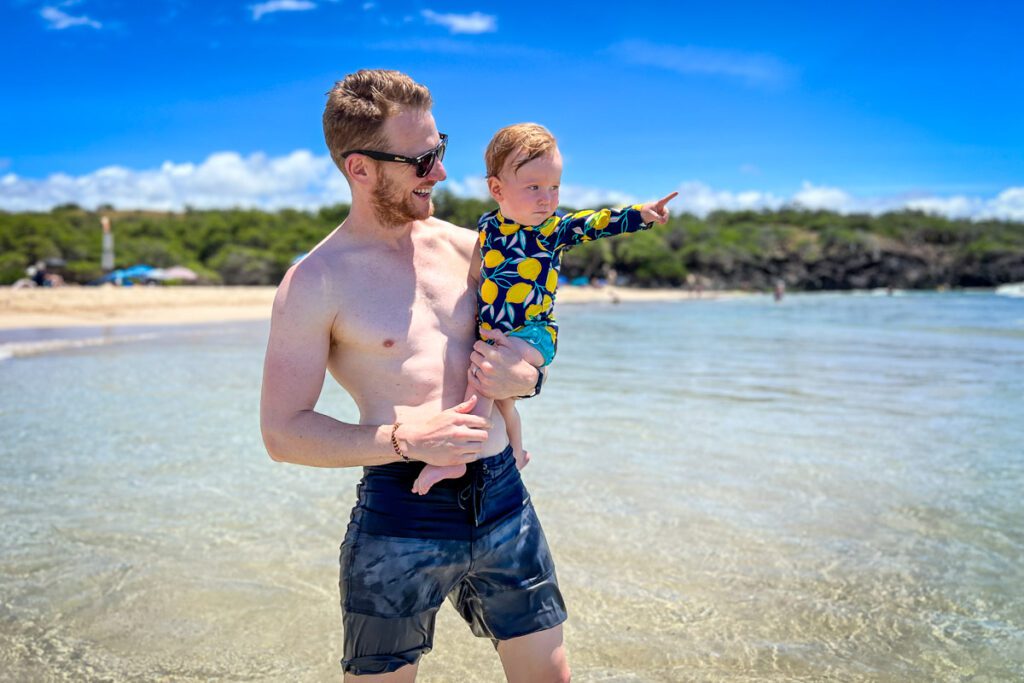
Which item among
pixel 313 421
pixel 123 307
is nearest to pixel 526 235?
pixel 313 421

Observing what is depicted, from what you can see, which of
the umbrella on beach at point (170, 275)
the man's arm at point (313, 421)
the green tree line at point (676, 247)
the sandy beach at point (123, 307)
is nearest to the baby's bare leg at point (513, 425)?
the man's arm at point (313, 421)

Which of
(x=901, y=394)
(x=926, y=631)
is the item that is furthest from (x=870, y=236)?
(x=926, y=631)

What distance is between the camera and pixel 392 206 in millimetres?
2098

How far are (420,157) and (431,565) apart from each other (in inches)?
40.8

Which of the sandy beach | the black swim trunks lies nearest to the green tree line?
the sandy beach

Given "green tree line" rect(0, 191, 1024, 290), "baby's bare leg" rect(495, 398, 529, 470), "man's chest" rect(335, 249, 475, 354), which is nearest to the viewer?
"man's chest" rect(335, 249, 475, 354)

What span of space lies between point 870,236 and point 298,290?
8987cm

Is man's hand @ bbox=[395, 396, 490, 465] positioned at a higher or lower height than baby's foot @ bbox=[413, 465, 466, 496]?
higher

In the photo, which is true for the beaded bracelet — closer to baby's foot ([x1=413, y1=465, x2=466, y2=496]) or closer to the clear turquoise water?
baby's foot ([x1=413, y1=465, x2=466, y2=496])

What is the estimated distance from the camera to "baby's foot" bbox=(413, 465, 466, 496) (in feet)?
6.40

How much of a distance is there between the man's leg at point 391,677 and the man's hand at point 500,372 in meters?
0.73

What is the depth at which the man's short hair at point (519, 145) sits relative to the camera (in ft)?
7.45

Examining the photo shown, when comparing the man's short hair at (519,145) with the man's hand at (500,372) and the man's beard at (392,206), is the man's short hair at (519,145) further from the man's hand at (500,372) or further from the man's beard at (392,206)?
the man's hand at (500,372)

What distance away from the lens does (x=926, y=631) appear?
3.50m
